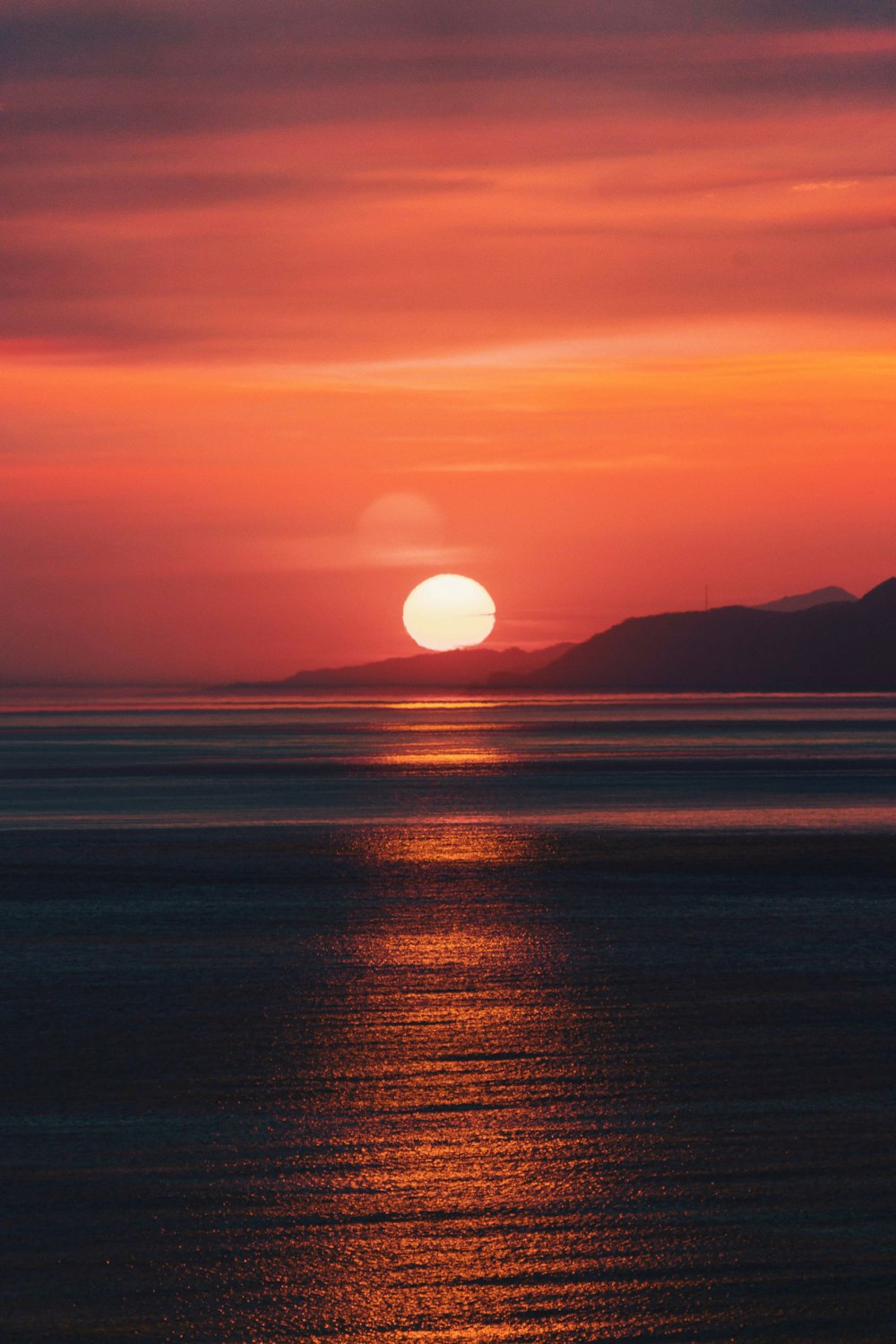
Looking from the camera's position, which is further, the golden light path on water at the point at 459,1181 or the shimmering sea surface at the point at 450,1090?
the shimmering sea surface at the point at 450,1090

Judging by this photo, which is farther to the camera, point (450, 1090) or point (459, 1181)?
point (450, 1090)

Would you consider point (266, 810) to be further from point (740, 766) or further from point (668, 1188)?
point (668, 1188)

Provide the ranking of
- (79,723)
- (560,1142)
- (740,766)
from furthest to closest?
(79,723)
(740,766)
(560,1142)

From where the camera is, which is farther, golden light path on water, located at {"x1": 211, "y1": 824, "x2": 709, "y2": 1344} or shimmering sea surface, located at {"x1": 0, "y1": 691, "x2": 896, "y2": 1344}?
shimmering sea surface, located at {"x1": 0, "y1": 691, "x2": 896, "y2": 1344}

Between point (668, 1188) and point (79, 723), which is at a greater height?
point (79, 723)

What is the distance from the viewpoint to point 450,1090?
11.8 m

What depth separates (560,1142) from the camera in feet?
34.1

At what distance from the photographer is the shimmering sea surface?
311 inches

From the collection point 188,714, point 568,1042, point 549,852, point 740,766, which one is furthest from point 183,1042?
point 188,714

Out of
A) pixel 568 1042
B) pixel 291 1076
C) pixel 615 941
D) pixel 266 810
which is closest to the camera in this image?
pixel 291 1076

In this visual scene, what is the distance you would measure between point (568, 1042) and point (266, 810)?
25.6m

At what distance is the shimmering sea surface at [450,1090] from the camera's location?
7.90m

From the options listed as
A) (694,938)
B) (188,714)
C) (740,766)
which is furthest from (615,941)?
(188,714)

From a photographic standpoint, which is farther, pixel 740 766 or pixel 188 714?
pixel 188 714
